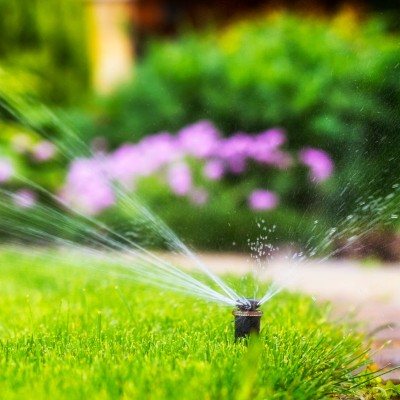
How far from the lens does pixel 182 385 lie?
6.48ft

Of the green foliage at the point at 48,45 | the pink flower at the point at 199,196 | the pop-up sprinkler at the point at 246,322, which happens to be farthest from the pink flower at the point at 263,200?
the pop-up sprinkler at the point at 246,322

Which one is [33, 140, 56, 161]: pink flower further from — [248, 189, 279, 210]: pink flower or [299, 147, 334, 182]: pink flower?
[299, 147, 334, 182]: pink flower

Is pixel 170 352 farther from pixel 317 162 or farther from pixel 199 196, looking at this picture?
pixel 199 196

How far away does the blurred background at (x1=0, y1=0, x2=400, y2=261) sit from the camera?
5035mm

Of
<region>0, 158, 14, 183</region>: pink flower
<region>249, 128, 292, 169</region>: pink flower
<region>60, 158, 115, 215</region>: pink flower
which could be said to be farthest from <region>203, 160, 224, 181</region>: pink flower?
<region>0, 158, 14, 183</region>: pink flower

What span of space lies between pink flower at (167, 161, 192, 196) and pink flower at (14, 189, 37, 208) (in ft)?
4.36

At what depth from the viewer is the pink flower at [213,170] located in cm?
562

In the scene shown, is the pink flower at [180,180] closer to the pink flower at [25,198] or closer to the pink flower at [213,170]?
the pink flower at [213,170]

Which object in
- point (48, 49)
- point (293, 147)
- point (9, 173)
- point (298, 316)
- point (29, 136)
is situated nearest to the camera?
point (298, 316)

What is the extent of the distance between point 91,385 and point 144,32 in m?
8.83

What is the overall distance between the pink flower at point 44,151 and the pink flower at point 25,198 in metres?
0.33

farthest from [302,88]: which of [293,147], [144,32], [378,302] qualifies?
[144,32]

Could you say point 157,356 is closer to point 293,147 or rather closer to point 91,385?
point 91,385

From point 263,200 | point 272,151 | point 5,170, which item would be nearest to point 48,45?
point 5,170
